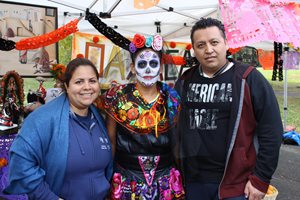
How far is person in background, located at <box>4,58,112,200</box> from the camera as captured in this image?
153 cm

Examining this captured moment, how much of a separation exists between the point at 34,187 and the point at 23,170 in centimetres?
10

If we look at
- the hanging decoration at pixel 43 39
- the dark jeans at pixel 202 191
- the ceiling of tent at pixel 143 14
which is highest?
the ceiling of tent at pixel 143 14

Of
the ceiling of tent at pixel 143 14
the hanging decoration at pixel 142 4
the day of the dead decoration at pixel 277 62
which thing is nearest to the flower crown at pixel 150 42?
the hanging decoration at pixel 142 4

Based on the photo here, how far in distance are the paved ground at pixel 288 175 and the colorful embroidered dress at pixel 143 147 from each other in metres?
2.46

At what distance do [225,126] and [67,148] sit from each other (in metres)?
0.91

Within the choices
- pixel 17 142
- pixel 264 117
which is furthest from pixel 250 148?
pixel 17 142

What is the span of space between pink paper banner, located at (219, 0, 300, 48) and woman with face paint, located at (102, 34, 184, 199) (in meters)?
0.49

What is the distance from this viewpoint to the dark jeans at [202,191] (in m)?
1.87

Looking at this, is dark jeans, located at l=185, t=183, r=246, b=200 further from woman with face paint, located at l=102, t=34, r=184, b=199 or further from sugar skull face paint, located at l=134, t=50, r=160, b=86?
sugar skull face paint, located at l=134, t=50, r=160, b=86

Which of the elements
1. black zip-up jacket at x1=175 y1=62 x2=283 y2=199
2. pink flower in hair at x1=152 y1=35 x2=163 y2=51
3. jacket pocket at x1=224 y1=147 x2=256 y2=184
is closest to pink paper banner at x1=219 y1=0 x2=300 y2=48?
black zip-up jacket at x1=175 y1=62 x2=283 y2=199

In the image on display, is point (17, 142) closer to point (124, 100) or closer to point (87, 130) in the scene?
point (87, 130)

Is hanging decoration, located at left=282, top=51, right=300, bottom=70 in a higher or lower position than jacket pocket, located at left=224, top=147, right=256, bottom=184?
higher

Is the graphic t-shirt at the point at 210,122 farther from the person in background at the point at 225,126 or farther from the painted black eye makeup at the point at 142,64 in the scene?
Result: the painted black eye makeup at the point at 142,64

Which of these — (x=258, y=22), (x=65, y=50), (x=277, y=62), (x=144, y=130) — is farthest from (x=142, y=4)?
(x=277, y=62)
